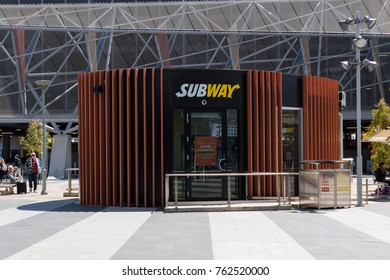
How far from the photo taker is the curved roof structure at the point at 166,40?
4078cm

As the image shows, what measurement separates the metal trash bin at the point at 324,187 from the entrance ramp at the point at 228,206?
1.83 feet

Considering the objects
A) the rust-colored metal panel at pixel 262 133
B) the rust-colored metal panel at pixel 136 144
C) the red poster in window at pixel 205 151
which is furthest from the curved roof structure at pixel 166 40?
the red poster in window at pixel 205 151

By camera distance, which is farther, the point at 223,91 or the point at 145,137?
the point at 223,91

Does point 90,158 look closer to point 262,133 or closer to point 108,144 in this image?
point 108,144

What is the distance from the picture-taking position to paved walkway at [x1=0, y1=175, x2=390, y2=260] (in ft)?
27.2

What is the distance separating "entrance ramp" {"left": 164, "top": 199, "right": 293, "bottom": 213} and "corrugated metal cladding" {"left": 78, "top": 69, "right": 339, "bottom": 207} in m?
0.55

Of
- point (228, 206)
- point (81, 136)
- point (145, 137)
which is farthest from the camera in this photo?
point (81, 136)

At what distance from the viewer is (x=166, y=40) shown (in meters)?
41.7

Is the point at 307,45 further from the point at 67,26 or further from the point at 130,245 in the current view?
the point at 130,245

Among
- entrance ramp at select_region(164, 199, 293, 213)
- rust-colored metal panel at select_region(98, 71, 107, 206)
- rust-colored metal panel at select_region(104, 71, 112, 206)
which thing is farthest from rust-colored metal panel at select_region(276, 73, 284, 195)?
rust-colored metal panel at select_region(98, 71, 107, 206)

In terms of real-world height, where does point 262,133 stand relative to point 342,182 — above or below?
above

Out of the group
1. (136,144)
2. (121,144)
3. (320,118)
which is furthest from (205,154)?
(320,118)

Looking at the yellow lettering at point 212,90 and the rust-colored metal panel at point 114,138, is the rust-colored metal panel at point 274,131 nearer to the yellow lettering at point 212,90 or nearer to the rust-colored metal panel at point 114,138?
the yellow lettering at point 212,90

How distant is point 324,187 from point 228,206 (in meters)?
2.61
